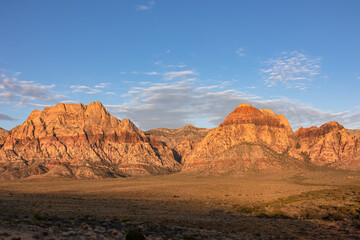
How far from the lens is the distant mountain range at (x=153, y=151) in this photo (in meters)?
152

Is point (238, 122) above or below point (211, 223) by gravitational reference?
above

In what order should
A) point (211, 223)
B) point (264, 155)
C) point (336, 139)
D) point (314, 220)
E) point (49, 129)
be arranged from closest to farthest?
point (211, 223), point (314, 220), point (264, 155), point (336, 139), point (49, 129)

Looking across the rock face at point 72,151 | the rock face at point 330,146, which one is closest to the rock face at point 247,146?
the rock face at point 330,146

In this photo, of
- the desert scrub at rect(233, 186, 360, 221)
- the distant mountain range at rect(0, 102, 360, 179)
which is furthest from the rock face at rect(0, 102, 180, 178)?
the desert scrub at rect(233, 186, 360, 221)

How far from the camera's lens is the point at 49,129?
188 m

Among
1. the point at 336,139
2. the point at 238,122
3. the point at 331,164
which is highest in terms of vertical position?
the point at 238,122

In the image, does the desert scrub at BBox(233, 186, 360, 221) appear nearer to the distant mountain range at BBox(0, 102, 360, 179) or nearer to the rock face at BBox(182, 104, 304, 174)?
the distant mountain range at BBox(0, 102, 360, 179)

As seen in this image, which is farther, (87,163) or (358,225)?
(87,163)

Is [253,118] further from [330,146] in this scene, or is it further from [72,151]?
[72,151]

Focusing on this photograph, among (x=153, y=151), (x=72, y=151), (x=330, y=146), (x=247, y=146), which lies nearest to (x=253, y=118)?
(x=247, y=146)

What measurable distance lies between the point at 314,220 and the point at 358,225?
16.0 ft

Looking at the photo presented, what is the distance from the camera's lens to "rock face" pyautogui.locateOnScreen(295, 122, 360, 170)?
503 ft

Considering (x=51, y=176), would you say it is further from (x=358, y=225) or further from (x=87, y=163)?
(x=358, y=225)

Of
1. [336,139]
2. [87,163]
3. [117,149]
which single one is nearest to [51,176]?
[87,163]
